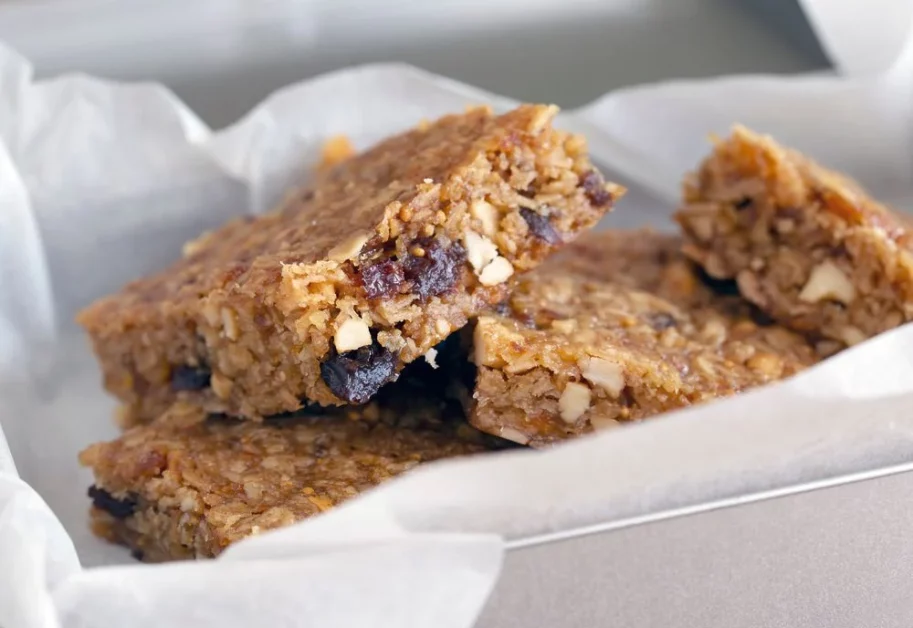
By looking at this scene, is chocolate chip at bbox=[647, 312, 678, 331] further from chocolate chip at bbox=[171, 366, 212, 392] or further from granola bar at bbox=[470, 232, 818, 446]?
chocolate chip at bbox=[171, 366, 212, 392]

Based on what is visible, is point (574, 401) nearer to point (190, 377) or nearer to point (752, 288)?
point (752, 288)

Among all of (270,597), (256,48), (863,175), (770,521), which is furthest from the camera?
(256,48)

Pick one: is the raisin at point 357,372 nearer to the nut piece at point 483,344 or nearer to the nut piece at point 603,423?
the nut piece at point 483,344

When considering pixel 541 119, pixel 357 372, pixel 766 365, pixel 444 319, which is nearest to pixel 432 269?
pixel 444 319

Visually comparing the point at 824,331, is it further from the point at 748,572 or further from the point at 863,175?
the point at 863,175

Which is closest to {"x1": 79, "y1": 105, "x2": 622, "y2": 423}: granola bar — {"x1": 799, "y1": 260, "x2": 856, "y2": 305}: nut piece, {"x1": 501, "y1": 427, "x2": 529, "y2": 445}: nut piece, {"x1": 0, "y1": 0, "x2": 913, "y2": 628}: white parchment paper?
{"x1": 501, "y1": 427, "x2": 529, "y2": 445}: nut piece

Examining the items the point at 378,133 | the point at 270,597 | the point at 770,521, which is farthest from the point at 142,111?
the point at 770,521

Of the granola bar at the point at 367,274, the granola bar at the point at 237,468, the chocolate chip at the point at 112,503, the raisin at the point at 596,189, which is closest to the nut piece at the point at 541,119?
the granola bar at the point at 367,274
